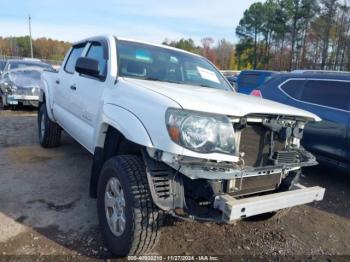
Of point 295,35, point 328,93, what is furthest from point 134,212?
point 295,35

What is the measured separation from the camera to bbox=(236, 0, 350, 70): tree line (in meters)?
42.9

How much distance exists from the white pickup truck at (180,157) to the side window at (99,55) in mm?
52

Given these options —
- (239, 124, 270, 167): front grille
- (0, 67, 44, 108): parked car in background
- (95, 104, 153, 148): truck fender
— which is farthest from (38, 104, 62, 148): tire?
(0, 67, 44, 108): parked car in background

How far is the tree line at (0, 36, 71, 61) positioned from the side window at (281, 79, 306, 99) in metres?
84.8

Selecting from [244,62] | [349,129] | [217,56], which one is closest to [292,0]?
[244,62]

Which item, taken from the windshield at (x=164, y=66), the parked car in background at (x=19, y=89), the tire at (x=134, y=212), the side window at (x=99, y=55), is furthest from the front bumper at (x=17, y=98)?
the tire at (x=134, y=212)

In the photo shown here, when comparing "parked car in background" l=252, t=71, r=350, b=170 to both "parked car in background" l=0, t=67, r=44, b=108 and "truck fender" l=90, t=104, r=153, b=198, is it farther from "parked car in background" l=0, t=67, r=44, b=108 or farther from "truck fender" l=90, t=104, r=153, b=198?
"parked car in background" l=0, t=67, r=44, b=108

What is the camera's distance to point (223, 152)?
7.98 feet

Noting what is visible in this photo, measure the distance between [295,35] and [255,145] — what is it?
51096mm

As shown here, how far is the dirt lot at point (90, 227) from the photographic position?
9.92 ft

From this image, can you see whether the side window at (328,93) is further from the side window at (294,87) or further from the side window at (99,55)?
the side window at (99,55)

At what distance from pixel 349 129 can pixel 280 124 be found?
2475 mm

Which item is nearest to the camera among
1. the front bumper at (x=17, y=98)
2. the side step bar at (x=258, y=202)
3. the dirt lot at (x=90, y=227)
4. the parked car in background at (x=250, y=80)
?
the side step bar at (x=258, y=202)

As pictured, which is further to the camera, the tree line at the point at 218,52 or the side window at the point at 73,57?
the tree line at the point at 218,52
